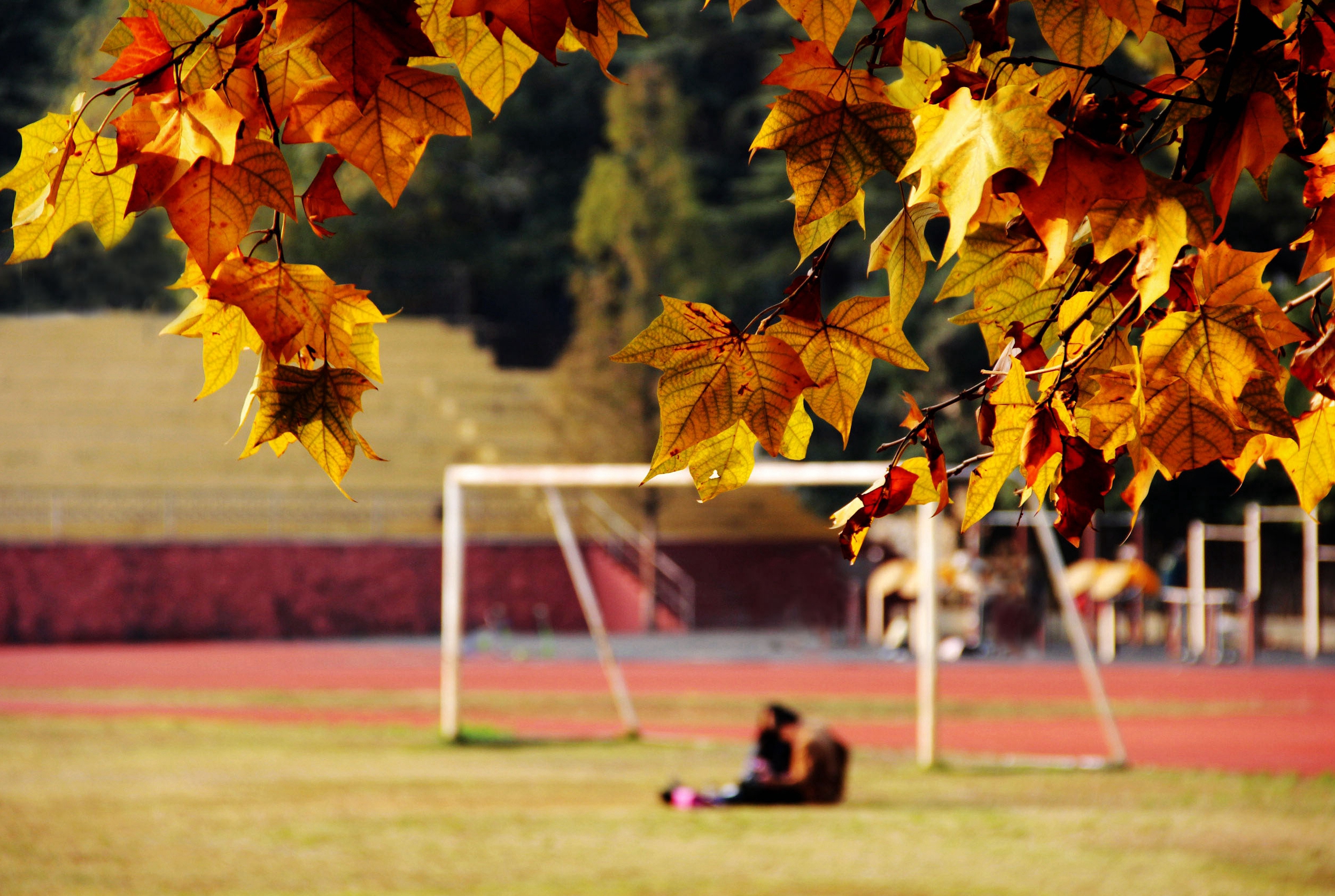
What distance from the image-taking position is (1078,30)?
1.11m

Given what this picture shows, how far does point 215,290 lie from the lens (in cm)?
112

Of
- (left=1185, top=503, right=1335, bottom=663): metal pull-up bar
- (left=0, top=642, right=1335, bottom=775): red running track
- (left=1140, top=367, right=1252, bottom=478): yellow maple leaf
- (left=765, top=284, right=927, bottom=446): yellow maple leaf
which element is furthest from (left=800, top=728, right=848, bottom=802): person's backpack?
(left=1185, top=503, right=1335, bottom=663): metal pull-up bar

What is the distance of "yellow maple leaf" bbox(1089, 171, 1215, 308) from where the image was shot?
98 centimetres

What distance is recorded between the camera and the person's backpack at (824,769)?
29.0 feet

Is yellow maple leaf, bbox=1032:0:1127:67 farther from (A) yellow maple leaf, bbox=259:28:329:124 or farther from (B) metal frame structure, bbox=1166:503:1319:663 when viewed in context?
(B) metal frame structure, bbox=1166:503:1319:663

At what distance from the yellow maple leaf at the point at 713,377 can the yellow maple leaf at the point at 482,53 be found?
0.24 meters

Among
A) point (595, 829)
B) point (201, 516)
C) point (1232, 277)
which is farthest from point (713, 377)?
point (201, 516)

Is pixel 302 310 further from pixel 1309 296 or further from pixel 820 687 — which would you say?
pixel 820 687

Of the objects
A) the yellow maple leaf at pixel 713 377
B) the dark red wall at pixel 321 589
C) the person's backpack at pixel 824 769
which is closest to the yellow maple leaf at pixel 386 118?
the yellow maple leaf at pixel 713 377

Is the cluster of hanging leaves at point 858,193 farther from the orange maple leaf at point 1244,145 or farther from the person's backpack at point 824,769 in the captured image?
the person's backpack at point 824,769

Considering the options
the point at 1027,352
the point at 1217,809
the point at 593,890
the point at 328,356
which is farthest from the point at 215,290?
the point at 1217,809

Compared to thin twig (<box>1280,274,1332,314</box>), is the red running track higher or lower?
lower

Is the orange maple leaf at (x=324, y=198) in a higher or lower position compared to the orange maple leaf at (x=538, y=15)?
lower

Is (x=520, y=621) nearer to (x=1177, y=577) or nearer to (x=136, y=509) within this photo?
(x=136, y=509)
